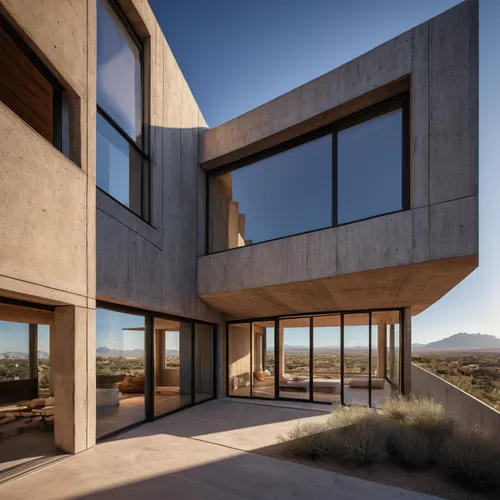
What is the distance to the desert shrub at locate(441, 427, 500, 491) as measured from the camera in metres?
4.93

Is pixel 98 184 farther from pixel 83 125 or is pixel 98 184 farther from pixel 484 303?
pixel 484 303

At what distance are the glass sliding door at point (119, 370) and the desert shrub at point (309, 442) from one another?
3.19 m

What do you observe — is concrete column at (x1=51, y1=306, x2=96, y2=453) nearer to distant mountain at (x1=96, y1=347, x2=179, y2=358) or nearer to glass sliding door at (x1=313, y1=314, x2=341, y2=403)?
distant mountain at (x1=96, y1=347, x2=179, y2=358)

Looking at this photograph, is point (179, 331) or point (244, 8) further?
point (244, 8)

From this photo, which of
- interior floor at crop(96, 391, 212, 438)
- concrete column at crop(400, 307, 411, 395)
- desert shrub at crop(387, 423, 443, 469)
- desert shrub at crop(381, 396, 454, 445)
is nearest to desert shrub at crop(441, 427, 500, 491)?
desert shrub at crop(387, 423, 443, 469)

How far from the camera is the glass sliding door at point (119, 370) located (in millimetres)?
7164

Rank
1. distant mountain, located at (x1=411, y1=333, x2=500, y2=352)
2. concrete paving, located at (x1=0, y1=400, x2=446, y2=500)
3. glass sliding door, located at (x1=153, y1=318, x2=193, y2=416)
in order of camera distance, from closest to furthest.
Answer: concrete paving, located at (x1=0, y1=400, x2=446, y2=500) → glass sliding door, located at (x1=153, y1=318, x2=193, y2=416) → distant mountain, located at (x1=411, y1=333, x2=500, y2=352)

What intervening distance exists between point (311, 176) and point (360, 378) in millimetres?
5923

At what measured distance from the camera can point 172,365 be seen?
33.5 ft

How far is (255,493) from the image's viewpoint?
4.73 m

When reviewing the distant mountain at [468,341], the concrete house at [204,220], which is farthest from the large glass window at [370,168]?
the distant mountain at [468,341]

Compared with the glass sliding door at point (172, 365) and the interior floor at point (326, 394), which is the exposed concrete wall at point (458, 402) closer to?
the interior floor at point (326, 394)

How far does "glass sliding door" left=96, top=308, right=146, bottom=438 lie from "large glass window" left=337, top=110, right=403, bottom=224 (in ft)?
17.0


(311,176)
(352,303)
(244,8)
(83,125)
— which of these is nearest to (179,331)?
(352,303)
